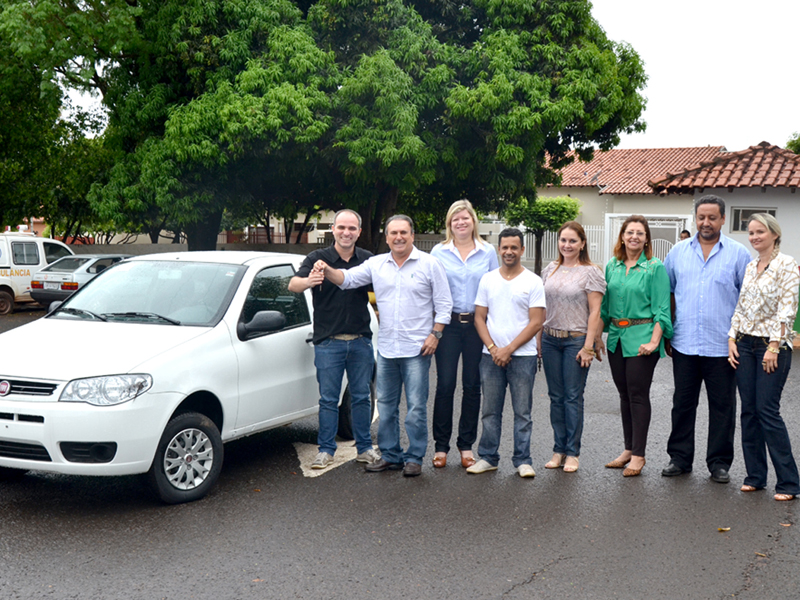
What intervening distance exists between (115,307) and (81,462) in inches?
57.4

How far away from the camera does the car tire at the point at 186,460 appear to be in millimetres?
5285

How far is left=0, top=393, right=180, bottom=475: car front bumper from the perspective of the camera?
4.92m

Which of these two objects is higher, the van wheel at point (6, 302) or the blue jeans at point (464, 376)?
the blue jeans at point (464, 376)

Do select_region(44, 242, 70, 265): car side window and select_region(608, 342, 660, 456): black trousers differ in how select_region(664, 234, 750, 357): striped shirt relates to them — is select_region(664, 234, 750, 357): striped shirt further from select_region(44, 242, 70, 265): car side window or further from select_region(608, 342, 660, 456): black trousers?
select_region(44, 242, 70, 265): car side window

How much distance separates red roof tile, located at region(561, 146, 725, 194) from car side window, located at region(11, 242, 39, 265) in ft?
97.9

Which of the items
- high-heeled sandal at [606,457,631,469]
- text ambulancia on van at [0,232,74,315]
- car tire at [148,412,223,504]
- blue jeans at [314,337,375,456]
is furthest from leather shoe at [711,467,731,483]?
text ambulancia on van at [0,232,74,315]

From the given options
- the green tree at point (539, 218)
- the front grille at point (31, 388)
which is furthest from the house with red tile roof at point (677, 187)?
the front grille at point (31, 388)

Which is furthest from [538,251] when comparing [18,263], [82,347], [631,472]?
[82,347]

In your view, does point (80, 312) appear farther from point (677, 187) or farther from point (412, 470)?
point (677, 187)

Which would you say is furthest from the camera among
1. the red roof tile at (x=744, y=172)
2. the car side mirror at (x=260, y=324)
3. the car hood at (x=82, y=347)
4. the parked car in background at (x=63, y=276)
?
the red roof tile at (x=744, y=172)

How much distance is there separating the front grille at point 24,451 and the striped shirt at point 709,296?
169 inches

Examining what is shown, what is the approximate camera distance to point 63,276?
19.4 m

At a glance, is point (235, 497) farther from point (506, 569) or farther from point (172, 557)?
point (506, 569)

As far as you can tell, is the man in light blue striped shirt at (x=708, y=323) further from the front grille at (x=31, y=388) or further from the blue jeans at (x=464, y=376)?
the front grille at (x=31, y=388)
